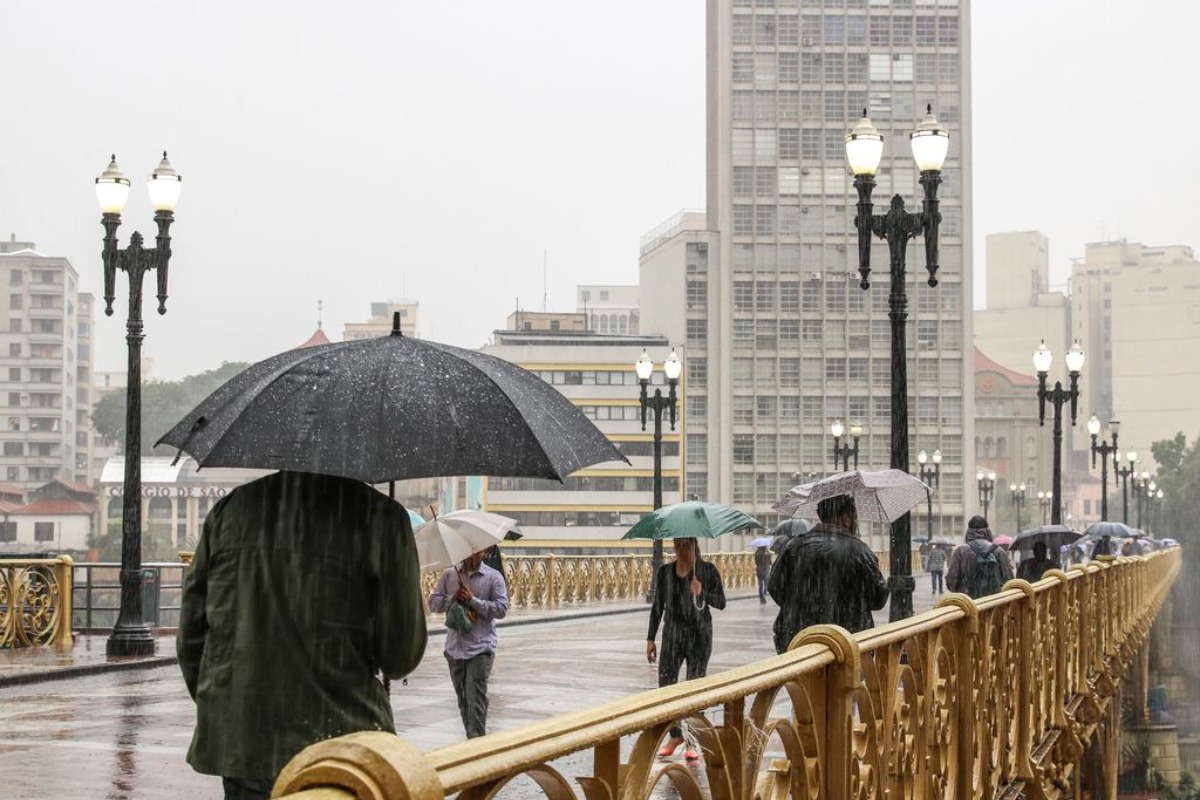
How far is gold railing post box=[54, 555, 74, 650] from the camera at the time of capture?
65.7 feet

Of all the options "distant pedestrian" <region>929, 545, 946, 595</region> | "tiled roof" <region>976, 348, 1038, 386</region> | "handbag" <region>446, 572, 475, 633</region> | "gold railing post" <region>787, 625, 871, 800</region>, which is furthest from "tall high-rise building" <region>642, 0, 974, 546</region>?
"gold railing post" <region>787, 625, 871, 800</region>

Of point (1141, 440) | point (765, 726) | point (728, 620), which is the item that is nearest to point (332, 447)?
point (765, 726)

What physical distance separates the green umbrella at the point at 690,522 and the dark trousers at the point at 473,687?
2.55 meters

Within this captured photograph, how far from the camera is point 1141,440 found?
187 meters

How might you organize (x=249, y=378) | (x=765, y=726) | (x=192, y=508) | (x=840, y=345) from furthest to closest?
(x=192, y=508), (x=840, y=345), (x=249, y=378), (x=765, y=726)

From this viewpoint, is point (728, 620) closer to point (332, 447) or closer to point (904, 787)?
point (904, 787)

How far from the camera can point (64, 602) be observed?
67.1 feet

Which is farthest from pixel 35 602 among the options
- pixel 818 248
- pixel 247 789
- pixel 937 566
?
pixel 818 248

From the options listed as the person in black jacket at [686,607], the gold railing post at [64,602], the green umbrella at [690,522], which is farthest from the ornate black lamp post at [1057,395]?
the person in black jacket at [686,607]

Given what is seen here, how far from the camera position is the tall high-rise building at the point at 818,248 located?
109 m

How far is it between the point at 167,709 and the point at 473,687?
5028 millimetres

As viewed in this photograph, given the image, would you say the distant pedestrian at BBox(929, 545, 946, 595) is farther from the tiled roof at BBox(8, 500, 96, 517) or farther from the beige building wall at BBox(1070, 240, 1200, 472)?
the beige building wall at BBox(1070, 240, 1200, 472)

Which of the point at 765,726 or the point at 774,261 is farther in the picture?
the point at 774,261

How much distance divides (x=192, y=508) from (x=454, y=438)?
13056 centimetres
